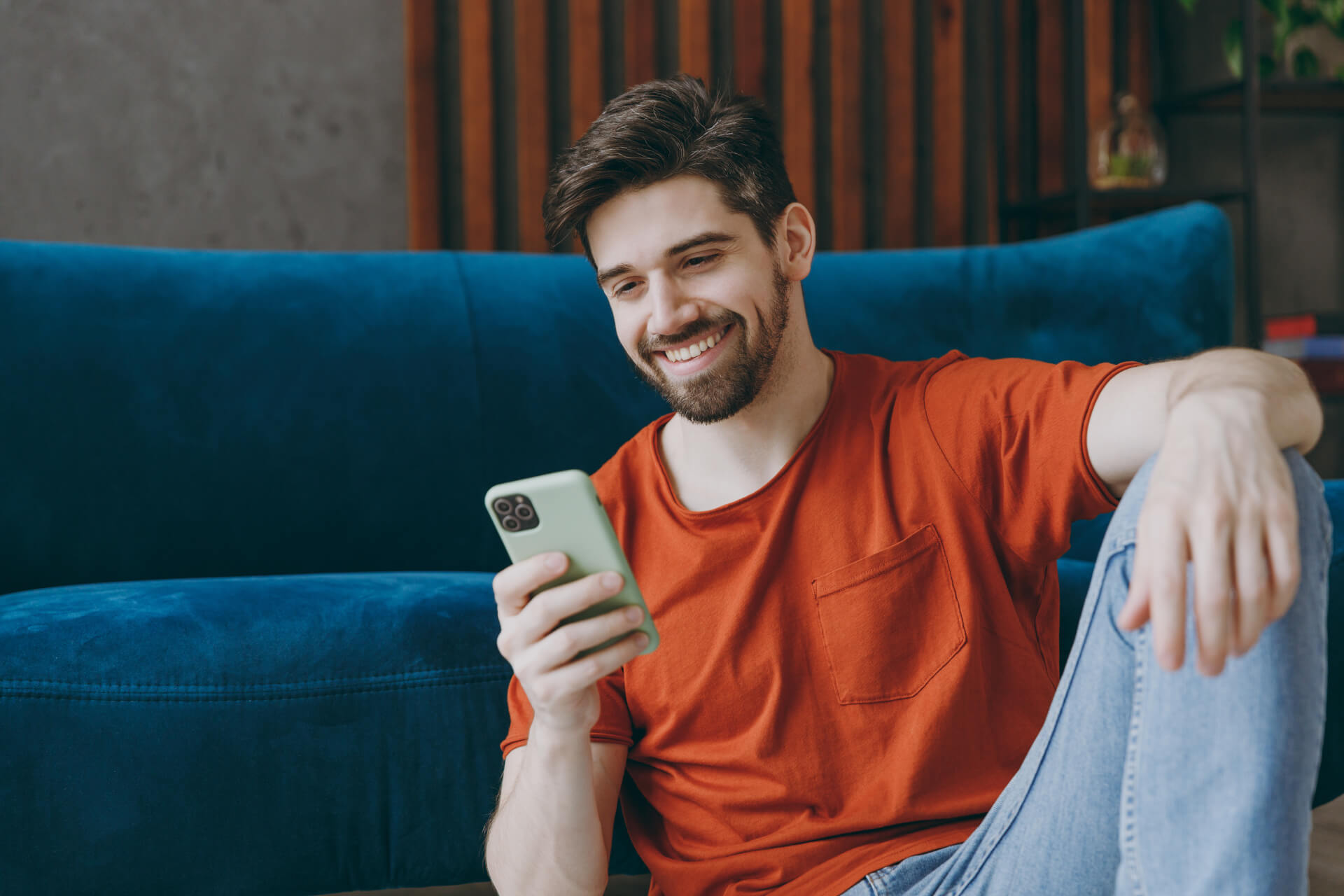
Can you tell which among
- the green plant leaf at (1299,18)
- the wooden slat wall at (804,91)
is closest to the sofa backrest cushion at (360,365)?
the wooden slat wall at (804,91)

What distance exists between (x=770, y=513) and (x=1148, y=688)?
356 mm

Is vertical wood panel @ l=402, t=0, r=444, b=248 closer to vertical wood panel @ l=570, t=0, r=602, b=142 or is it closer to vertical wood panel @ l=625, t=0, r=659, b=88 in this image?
vertical wood panel @ l=570, t=0, r=602, b=142

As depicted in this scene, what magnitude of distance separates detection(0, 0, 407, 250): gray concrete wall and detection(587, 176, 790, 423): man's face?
157cm

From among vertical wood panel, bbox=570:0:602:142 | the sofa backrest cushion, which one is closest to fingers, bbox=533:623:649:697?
the sofa backrest cushion

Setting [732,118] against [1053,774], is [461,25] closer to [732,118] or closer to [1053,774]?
[732,118]

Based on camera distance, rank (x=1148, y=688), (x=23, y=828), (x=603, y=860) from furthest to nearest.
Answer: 1. (x=23, y=828)
2. (x=603, y=860)
3. (x=1148, y=688)

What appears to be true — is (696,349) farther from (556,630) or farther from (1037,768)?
(1037,768)

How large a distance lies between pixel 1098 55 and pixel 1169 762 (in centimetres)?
253

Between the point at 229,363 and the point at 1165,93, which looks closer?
the point at 229,363

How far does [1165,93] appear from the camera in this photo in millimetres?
2732

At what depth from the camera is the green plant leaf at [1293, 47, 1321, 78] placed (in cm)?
256

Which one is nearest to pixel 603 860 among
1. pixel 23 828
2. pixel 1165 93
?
pixel 23 828

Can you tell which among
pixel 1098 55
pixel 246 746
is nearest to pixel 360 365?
pixel 246 746

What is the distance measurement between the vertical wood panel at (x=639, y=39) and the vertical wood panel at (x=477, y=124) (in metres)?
0.32
